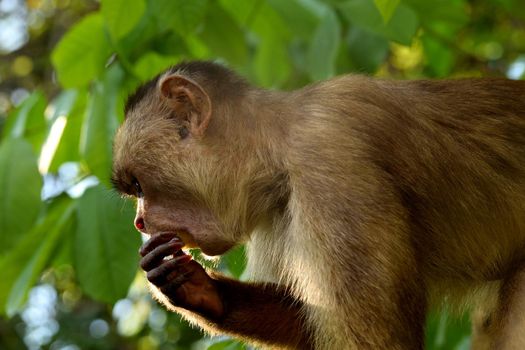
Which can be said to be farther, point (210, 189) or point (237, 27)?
point (237, 27)

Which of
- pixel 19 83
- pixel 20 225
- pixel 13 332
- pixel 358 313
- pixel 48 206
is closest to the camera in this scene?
pixel 358 313

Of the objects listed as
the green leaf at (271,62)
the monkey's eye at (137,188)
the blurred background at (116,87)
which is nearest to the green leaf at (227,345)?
the blurred background at (116,87)

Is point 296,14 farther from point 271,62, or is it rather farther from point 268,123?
point 268,123

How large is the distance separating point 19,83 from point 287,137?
786cm

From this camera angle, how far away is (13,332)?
9.51 m

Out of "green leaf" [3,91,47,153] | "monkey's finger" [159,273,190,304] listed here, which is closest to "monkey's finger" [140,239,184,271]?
"monkey's finger" [159,273,190,304]

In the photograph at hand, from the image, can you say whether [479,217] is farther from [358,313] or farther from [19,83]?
[19,83]

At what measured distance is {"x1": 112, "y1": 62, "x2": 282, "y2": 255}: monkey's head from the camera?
4125 mm

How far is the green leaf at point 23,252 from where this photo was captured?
4.58 m

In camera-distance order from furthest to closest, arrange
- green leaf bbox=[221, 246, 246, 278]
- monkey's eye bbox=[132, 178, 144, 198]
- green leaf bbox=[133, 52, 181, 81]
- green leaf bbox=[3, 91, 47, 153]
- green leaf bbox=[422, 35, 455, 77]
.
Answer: green leaf bbox=[422, 35, 455, 77]
green leaf bbox=[133, 52, 181, 81]
green leaf bbox=[3, 91, 47, 153]
green leaf bbox=[221, 246, 246, 278]
monkey's eye bbox=[132, 178, 144, 198]

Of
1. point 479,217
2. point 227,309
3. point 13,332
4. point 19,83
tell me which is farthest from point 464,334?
point 19,83

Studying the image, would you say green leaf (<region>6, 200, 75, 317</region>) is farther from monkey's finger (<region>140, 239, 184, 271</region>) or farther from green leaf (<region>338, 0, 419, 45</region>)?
green leaf (<region>338, 0, 419, 45</region>)

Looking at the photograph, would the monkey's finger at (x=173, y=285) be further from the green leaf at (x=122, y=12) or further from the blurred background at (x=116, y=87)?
the green leaf at (x=122, y=12)

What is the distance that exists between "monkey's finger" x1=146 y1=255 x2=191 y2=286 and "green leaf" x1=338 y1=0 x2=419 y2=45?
1528mm
